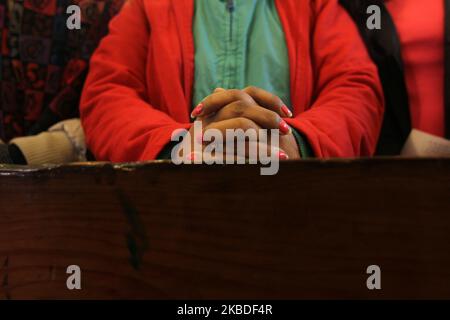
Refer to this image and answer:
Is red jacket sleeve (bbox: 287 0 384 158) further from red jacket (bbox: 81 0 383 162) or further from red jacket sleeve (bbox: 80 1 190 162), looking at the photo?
red jacket sleeve (bbox: 80 1 190 162)

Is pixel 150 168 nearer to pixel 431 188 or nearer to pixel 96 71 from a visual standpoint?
pixel 431 188

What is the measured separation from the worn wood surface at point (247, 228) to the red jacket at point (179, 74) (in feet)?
1.12

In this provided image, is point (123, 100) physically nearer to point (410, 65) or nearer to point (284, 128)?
point (284, 128)

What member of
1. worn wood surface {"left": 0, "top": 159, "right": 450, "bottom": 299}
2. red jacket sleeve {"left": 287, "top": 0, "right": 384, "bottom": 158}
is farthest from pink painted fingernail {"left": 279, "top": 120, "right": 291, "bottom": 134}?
worn wood surface {"left": 0, "top": 159, "right": 450, "bottom": 299}

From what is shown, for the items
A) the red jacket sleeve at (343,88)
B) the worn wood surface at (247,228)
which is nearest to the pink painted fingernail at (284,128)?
the red jacket sleeve at (343,88)

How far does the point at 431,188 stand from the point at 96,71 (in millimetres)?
669

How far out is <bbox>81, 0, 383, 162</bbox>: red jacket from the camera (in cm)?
77

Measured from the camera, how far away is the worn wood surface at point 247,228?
35cm

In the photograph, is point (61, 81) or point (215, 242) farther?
point (61, 81)

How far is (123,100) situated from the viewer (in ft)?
2.67

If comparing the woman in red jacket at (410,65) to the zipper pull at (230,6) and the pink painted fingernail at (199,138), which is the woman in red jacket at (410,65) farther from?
the pink painted fingernail at (199,138)

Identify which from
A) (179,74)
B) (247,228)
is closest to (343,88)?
(179,74)

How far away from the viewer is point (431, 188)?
35 cm

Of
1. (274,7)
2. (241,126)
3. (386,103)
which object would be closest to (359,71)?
(386,103)
